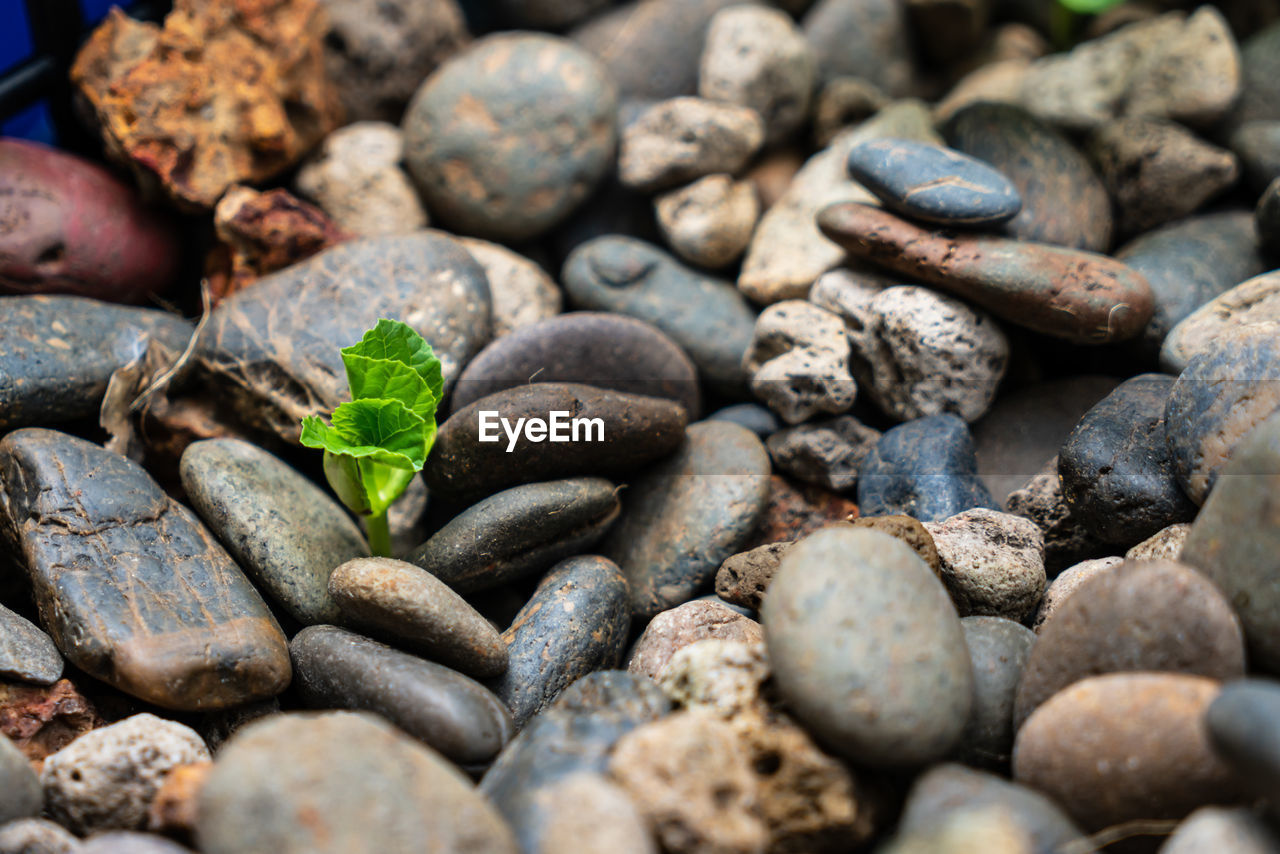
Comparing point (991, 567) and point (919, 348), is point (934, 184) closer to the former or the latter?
point (919, 348)

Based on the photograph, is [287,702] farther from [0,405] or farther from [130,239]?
[130,239]

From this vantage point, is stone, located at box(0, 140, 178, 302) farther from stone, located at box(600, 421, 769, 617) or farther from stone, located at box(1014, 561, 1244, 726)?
stone, located at box(1014, 561, 1244, 726)

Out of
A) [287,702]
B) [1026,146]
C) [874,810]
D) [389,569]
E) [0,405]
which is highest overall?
[1026,146]

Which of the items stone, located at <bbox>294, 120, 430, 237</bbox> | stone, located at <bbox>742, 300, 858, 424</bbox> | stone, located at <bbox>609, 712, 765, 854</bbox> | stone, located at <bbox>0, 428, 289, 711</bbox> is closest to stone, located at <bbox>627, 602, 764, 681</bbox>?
stone, located at <bbox>609, 712, 765, 854</bbox>

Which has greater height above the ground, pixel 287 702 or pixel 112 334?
pixel 112 334

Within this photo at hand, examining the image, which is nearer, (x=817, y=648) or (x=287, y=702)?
(x=817, y=648)

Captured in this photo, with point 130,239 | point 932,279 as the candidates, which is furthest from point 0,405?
point 932,279

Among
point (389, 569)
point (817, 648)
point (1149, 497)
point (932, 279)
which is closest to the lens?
point (817, 648)
